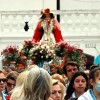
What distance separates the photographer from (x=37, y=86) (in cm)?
508

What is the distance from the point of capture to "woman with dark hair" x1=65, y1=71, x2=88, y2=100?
8.26m

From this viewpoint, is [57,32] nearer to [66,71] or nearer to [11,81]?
[66,71]

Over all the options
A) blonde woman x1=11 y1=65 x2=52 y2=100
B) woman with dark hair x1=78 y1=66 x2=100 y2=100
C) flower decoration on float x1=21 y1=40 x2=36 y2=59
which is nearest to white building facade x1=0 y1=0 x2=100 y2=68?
flower decoration on float x1=21 y1=40 x2=36 y2=59

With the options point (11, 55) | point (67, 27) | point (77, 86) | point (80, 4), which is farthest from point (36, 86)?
point (80, 4)

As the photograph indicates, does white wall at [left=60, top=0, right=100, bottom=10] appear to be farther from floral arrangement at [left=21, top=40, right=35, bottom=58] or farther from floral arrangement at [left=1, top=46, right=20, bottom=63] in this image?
floral arrangement at [left=1, top=46, right=20, bottom=63]

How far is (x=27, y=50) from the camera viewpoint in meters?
13.7

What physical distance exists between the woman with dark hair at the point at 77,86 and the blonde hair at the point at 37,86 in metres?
3.09

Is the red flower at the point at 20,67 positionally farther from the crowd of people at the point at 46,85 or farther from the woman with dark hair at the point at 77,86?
the woman with dark hair at the point at 77,86

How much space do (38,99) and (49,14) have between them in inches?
408

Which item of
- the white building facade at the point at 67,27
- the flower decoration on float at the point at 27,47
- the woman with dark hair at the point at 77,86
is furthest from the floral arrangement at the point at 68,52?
the white building facade at the point at 67,27

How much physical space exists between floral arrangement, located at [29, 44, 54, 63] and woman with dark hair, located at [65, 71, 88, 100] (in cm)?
483

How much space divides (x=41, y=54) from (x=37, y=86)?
8.08m

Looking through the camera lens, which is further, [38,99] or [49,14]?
[49,14]

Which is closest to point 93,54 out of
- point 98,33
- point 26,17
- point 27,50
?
point 98,33
